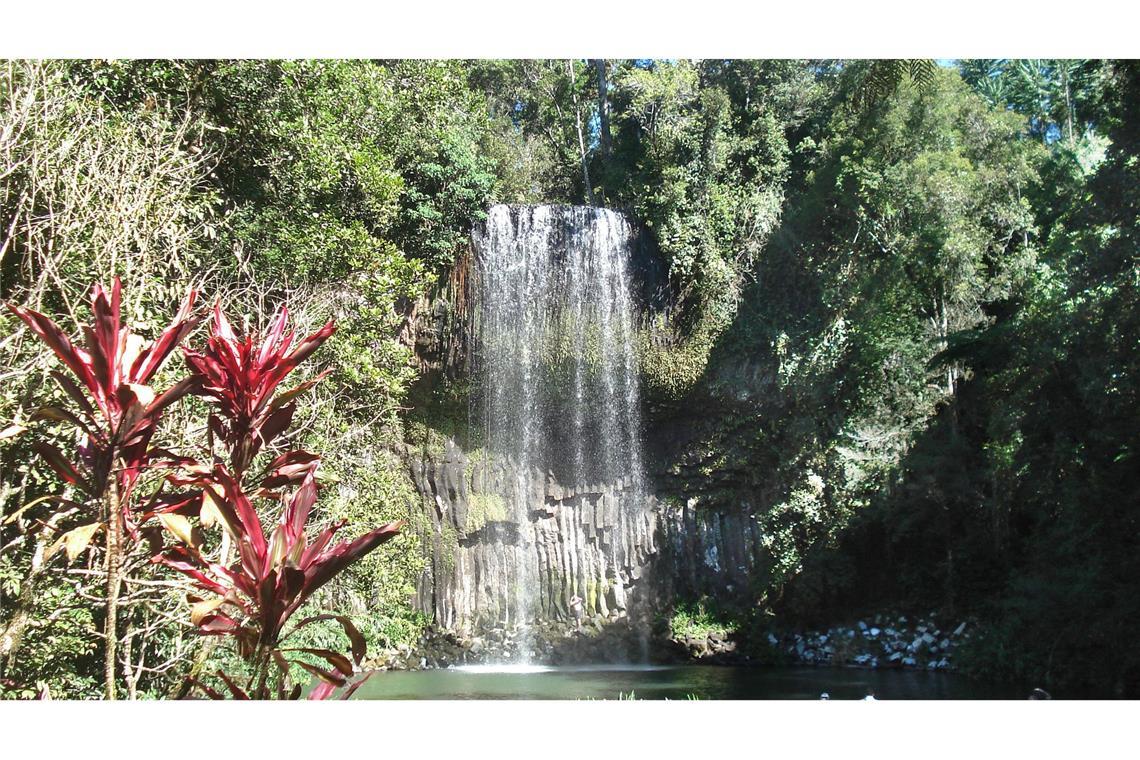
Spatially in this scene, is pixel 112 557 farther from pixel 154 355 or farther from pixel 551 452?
pixel 551 452

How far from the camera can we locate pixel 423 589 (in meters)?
11.8

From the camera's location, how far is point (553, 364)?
39.4 ft

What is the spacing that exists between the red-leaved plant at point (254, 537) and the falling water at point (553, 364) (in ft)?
29.4

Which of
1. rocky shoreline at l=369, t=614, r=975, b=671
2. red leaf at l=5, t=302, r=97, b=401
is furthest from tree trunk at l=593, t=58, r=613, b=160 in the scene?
red leaf at l=5, t=302, r=97, b=401

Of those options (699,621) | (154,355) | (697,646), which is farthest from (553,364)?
(154,355)

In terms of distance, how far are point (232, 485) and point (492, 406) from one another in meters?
9.45

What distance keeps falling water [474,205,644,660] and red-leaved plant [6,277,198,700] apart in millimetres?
9078

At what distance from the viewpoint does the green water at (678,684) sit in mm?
8258

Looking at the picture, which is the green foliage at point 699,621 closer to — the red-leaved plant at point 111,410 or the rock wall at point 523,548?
the rock wall at point 523,548

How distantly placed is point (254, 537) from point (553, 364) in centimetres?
953

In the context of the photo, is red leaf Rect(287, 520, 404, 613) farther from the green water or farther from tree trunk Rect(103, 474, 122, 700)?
the green water

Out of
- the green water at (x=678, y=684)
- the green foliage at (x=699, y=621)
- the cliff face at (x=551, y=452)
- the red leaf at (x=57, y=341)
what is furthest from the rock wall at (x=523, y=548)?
the red leaf at (x=57, y=341)

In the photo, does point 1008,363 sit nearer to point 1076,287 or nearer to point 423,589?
point 1076,287
